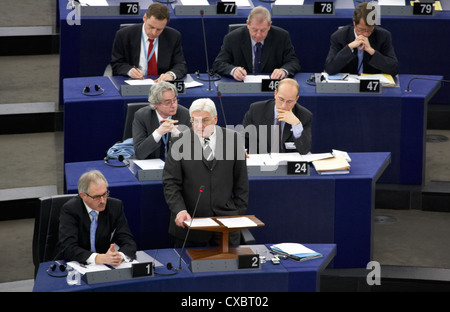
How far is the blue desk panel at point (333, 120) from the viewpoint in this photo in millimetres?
6375

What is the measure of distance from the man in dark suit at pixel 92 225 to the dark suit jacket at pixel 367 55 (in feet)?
7.86

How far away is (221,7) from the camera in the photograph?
296 inches

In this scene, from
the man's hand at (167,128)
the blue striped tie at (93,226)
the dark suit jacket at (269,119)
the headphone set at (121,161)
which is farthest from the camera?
the dark suit jacket at (269,119)

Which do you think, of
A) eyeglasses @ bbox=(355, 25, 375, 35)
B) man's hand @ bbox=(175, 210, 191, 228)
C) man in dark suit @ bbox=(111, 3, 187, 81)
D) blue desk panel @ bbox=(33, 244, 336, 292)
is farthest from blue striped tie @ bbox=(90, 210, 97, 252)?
eyeglasses @ bbox=(355, 25, 375, 35)

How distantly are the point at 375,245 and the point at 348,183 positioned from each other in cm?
86

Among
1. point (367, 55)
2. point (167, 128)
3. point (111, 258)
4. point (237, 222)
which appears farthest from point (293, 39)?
point (111, 258)

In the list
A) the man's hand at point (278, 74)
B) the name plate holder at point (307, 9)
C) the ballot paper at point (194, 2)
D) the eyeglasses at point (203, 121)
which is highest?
the ballot paper at point (194, 2)

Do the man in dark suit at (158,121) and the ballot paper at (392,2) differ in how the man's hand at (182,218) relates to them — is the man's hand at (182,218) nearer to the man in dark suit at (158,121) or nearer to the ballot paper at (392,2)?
the man in dark suit at (158,121)

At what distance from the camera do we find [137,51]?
22.2ft

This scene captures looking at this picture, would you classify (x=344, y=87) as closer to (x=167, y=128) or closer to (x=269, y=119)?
(x=269, y=119)

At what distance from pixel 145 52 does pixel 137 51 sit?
0.06 metres

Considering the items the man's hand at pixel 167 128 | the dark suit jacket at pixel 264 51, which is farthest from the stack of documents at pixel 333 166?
the dark suit jacket at pixel 264 51

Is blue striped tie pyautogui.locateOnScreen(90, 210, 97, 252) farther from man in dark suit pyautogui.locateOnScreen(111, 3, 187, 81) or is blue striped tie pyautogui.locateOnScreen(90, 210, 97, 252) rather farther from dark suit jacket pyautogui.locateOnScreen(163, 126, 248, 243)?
man in dark suit pyautogui.locateOnScreen(111, 3, 187, 81)
